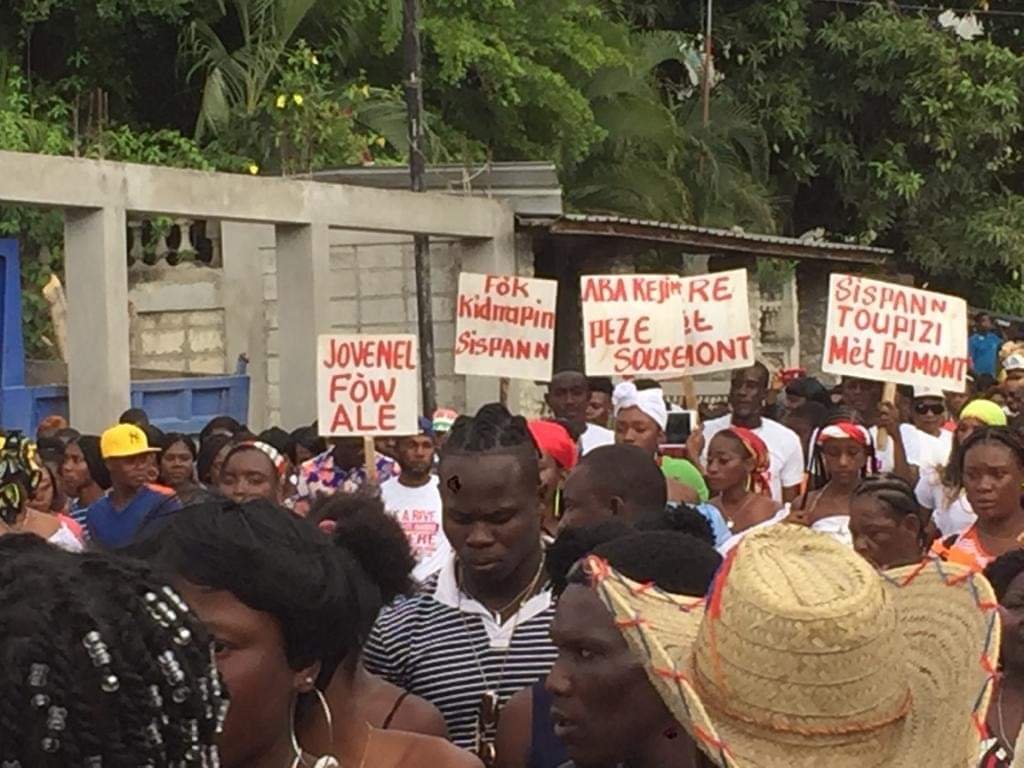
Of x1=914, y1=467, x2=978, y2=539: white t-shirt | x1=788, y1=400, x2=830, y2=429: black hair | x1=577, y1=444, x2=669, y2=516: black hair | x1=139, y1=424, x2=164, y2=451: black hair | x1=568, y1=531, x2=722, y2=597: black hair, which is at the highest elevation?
x1=568, y1=531, x2=722, y2=597: black hair

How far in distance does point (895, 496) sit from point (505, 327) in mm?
6528

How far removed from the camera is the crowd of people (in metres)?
2.05

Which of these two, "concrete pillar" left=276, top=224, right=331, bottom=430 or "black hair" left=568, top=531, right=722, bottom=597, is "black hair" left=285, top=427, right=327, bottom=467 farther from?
"black hair" left=568, top=531, right=722, bottom=597

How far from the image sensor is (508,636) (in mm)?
4816

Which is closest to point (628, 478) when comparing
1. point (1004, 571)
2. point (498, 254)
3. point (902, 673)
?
point (1004, 571)

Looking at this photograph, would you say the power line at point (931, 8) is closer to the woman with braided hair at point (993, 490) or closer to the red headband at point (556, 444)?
the red headband at point (556, 444)

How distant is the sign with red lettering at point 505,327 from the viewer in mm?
12867

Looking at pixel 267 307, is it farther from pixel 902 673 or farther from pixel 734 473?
pixel 902 673

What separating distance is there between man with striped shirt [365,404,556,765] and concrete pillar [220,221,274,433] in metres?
14.6

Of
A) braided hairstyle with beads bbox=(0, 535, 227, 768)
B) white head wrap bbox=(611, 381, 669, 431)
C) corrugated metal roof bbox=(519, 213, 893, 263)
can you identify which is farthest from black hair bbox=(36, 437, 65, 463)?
braided hairstyle with beads bbox=(0, 535, 227, 768)

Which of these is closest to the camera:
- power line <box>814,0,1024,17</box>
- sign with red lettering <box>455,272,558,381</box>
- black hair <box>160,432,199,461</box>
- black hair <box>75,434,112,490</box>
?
black hair <box>160,432,199,461</box>

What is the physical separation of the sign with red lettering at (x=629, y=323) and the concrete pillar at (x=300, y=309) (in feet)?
11.1

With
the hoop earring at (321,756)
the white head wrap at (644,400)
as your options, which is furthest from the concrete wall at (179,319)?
the hoop earring at (321,756)

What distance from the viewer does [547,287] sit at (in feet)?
42.9
